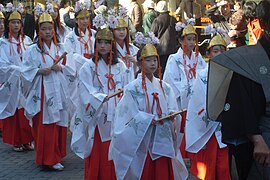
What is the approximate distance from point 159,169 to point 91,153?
0.93m

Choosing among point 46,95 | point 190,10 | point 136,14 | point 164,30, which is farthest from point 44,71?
point 190,10

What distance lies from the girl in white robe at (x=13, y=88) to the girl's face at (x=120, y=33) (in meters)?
1.51

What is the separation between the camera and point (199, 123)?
18.7 feet

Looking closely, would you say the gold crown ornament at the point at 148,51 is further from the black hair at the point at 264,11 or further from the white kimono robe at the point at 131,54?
the black hair at the point at 264,11

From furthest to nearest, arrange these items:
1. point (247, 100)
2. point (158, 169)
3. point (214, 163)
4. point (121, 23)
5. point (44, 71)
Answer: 1. point (121, 23)
2. point (44, 71)
3. point (214, 163)
4. point (158, 169)
5. point (247, 100)

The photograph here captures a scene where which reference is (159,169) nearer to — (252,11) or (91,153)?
(91,153)

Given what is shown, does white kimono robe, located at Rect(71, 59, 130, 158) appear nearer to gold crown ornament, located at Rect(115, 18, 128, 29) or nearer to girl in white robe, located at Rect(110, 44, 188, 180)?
girl in white robe, located at Rect(110, 44, 188, 180)

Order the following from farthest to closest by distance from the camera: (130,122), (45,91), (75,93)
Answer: (75,93), (45,91), (130,122)

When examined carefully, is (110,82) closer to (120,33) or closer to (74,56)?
(120,33)

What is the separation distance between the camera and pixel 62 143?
6.91 metres

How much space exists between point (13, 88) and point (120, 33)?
187 cm

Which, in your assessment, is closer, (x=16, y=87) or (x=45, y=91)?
(x=45, y=91)

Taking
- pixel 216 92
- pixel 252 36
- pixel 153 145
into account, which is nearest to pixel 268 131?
pixel 216 92

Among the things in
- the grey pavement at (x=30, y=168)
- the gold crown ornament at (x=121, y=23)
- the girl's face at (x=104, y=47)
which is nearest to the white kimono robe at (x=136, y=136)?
the girl's face at (x=104, y=47)
